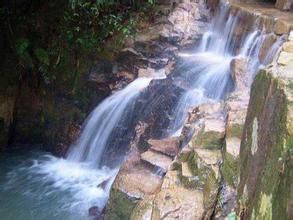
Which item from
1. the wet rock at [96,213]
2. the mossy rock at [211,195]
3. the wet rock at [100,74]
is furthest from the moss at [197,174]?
the wet rock at [100,74]

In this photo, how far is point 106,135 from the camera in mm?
7387

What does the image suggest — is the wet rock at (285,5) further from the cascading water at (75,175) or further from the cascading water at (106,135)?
the cascading water at (75,175)

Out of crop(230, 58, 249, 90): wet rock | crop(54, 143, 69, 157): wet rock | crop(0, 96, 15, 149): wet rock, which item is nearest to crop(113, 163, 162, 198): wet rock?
crop(230, 58, 249, 90): wet rock

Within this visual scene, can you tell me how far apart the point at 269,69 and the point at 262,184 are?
2.83 ft

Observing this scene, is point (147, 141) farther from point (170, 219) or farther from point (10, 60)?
point (10, 60)

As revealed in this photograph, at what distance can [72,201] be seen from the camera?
260 inches

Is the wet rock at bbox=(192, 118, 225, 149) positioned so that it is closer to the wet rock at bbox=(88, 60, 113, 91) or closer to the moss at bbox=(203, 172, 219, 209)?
the moss at bbox=(203, 172, 219, 209)

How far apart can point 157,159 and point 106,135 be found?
2.01 m

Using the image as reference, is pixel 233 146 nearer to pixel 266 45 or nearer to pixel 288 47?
pixel 288 47

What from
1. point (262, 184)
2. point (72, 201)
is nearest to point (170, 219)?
point (262, 184)

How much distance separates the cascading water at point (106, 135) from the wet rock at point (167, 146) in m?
0.78

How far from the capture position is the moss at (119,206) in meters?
5.29

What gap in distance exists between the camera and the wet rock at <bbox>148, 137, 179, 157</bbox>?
18.6 ft

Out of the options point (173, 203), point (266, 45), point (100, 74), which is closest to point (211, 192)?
point (173, 203)
